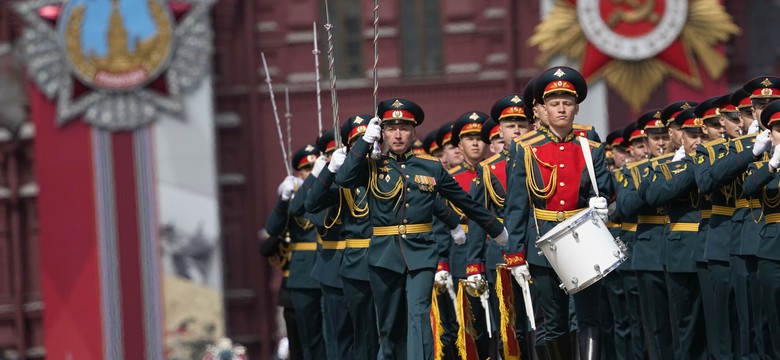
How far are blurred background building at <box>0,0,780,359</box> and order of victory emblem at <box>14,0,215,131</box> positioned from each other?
50cm

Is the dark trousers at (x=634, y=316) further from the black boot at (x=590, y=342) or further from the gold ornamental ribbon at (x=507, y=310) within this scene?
the black boot at (x=590, y=342)

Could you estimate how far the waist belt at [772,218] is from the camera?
1230 cm

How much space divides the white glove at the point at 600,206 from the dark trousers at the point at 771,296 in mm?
1222

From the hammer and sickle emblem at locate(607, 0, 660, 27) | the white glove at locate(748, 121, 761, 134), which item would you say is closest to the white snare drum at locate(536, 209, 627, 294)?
the white glove at locate(748, 121, 761, 134)

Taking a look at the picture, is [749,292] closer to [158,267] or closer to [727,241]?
[727,241]

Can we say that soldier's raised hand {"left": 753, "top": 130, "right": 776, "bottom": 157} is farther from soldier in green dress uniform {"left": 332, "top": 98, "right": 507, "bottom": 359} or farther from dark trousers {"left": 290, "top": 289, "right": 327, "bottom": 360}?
dark trousers {"left": 290, "top": 289, "right": 327, "bottom": 360}

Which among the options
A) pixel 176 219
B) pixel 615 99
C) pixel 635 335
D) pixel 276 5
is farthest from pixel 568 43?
pixel 635 335

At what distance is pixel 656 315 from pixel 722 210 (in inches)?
56.2

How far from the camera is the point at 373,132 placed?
41.8 ft

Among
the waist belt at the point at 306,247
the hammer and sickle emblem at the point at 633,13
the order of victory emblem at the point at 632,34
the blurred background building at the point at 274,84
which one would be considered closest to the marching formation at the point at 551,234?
the waist belt at the point at 306,247

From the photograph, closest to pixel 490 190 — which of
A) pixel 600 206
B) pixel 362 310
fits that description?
pixel 362 310

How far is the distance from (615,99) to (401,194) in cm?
1394

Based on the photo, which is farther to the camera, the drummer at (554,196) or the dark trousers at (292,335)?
the dark trousers at (292,335)

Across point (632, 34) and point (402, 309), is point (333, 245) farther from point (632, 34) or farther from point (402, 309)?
point (632, 34)
